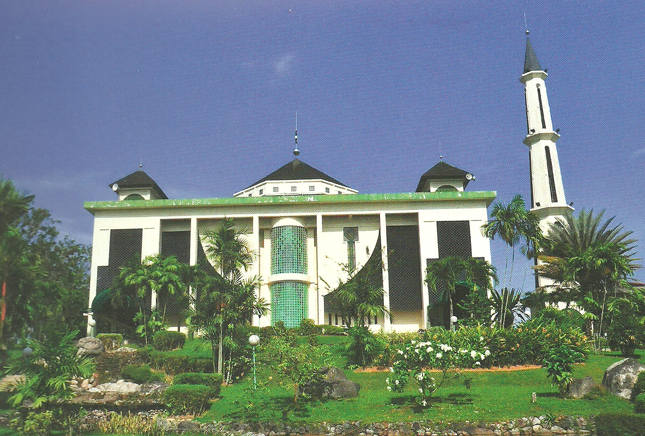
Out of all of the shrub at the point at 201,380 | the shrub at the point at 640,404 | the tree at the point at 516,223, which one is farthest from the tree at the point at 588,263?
the shrub at the point at 201,380

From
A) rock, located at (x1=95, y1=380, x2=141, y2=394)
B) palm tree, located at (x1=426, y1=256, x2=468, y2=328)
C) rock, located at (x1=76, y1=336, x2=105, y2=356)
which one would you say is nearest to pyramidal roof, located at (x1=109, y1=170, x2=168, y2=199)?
rock, located at (x1=76, y1=336, x2=105, y2=356)

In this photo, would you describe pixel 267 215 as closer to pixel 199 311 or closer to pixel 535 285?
pixel 199 311

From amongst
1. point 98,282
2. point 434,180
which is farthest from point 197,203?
point 434,180

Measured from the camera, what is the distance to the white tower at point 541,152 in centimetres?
3884

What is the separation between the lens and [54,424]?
42.8ft

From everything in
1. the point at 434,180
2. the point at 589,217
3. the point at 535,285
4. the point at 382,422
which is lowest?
the point at 382,422

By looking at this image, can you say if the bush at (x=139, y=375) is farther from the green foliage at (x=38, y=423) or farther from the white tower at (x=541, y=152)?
the white tower at (x=541, y=152)

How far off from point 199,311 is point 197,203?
16.0 m

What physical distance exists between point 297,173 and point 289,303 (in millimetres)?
11648

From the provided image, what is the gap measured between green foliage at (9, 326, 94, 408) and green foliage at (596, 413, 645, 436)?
11404 millimetres

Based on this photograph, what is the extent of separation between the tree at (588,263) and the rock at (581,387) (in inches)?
413

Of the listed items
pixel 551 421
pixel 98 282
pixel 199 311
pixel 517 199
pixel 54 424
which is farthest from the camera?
pixel 98 282

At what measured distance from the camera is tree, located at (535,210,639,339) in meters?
27.2

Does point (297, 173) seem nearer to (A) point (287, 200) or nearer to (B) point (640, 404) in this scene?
(A) point (287, 200)
